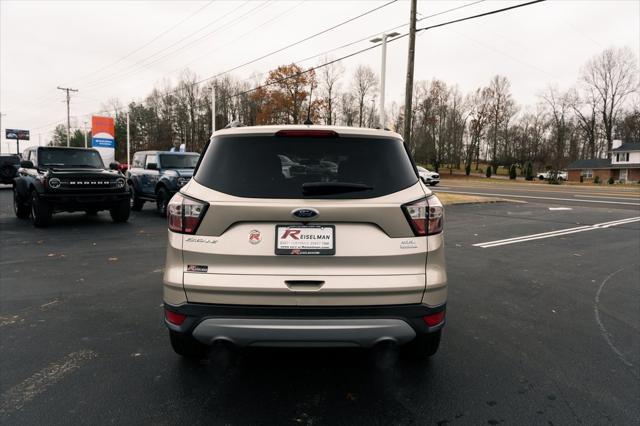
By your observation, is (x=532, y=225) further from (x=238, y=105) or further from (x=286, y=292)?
(x=238, y=105)

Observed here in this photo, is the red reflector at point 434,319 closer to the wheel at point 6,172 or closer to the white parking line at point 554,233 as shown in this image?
the white parking line at point 554,233

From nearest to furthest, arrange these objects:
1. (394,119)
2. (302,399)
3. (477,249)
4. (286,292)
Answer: (286,292) → (302,399) → (477,249) → (394,119)

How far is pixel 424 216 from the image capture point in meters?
2.64

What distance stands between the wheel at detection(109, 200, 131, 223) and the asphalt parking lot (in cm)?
462

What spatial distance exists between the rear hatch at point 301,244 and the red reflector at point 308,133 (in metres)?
0.31

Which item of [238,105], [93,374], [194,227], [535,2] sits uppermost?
[238,105]

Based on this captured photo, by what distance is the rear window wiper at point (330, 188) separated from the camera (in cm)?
258

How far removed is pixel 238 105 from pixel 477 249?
60.0m

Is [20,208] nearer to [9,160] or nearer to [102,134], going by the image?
[9,160]

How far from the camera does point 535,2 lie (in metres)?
12.2

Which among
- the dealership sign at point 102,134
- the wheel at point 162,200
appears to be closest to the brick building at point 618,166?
the dealership sign at point 102,134

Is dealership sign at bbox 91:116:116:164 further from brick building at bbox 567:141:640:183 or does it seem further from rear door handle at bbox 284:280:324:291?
brick building at bbox 567:141:640:183

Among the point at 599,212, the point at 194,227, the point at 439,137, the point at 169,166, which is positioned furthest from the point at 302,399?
the point at 439,137

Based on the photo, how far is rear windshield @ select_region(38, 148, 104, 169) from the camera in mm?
10438
